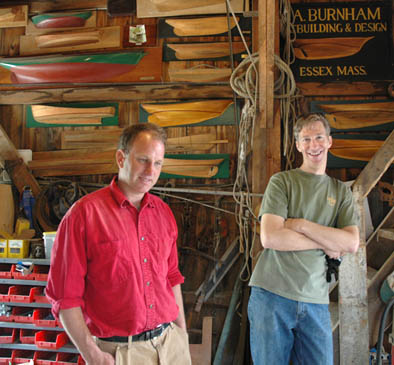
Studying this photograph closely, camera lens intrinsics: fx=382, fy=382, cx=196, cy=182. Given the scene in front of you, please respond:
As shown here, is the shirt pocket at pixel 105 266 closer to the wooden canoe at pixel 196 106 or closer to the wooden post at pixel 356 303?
the wooden post at pixel 356 303

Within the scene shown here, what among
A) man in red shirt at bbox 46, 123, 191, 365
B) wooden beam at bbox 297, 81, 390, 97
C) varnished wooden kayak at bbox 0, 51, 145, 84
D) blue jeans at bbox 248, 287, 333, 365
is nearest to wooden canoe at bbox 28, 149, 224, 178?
varnished wooden kayak at bbox 0, 51, 145, 84

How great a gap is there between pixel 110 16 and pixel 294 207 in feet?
9.49

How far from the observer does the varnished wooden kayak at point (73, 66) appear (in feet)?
12.2

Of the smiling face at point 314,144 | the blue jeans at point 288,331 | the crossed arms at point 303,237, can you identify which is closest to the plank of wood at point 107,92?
the smiling face at point 314,144

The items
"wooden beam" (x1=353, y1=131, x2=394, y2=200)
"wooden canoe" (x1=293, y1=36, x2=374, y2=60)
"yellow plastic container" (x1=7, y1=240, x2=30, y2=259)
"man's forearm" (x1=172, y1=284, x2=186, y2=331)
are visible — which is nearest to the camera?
"man's forearm" (x1=172, y1=284, x2=186, y2=331)

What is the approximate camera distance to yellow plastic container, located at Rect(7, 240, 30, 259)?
3047 millimetres

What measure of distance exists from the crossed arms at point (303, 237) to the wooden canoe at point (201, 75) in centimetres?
201

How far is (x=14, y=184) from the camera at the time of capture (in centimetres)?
379

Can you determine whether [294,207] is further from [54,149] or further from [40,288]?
[54,149]

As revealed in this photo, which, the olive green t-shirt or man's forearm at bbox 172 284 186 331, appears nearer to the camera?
man's forearm at bbox 172 284 186 331

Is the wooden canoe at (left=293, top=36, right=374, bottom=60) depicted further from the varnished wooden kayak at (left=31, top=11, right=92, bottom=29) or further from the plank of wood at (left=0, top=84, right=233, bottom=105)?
the varnished wooden kayak at (left=31, top=11, right=92, bottom=29)

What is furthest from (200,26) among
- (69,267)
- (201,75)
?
(69,267)

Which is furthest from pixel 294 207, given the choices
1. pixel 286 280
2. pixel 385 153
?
pixel 385 153

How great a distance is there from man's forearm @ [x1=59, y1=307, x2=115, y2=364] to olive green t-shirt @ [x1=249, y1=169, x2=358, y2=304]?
3.10 ft
